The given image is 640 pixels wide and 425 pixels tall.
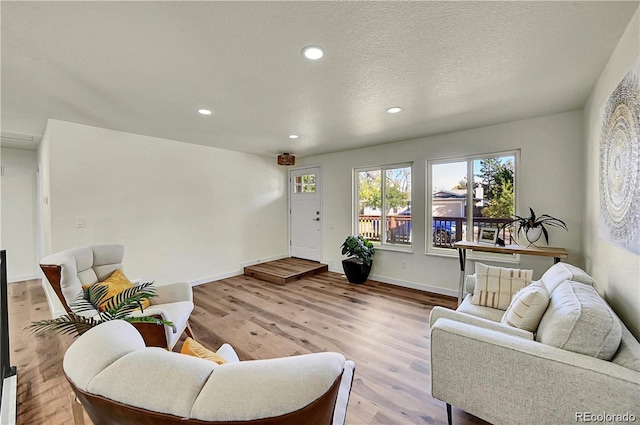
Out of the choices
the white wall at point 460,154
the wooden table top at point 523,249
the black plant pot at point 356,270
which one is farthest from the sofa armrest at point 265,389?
the black plant pot at point 356,270

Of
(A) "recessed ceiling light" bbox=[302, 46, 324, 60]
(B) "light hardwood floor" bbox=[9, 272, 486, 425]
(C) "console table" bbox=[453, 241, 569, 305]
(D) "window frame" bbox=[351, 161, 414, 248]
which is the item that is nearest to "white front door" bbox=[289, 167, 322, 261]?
(D) "window frame" bbox=[351, 161, 414, 248]

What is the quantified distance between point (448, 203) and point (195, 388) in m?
3.87

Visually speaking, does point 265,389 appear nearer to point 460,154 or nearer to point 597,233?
point 597,233

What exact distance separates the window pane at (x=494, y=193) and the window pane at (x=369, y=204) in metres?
1.49

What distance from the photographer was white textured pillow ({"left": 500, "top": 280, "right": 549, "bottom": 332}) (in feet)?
5.01

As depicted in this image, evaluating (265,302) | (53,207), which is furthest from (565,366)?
(53,207)

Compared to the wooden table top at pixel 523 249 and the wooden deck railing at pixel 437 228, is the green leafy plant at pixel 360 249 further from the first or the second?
the wooden table top at pixel 523 249

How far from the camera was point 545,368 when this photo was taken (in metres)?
1.17

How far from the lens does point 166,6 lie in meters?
1.29

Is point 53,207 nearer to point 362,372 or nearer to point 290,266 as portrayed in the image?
point 290,266

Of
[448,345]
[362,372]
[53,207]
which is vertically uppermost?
[53,207]

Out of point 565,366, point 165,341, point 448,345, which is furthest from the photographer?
point 165,341

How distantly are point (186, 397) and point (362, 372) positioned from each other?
1.82 m

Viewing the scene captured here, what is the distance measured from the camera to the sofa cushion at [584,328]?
114 cm
